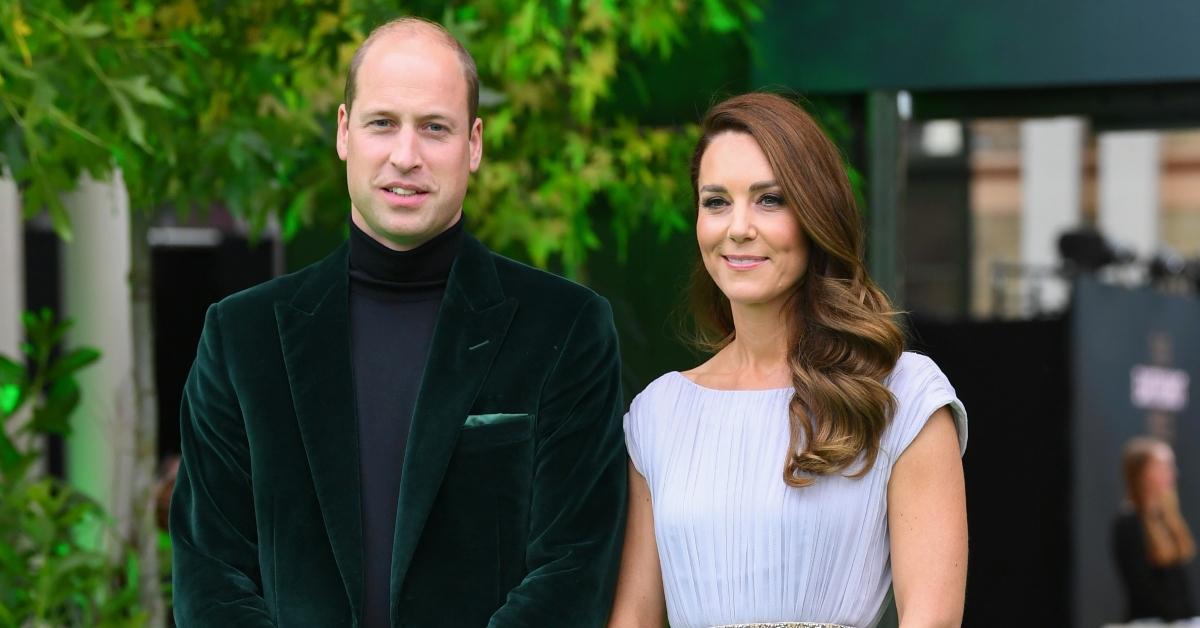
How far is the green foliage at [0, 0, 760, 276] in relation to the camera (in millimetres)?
3592

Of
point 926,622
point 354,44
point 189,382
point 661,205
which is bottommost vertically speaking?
point 926,622

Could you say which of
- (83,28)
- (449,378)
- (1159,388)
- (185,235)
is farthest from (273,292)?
(1159,388)

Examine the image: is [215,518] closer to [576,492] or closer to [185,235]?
[576,492]

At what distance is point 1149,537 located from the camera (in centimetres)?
815

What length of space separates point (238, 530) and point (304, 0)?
2239 mm

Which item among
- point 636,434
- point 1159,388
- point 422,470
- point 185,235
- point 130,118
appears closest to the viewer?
point 422,470

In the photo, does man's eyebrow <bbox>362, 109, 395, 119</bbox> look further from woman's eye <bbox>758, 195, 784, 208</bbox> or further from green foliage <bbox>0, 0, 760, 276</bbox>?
green foliage <bbox>0, 0, 760, 276</bbox>

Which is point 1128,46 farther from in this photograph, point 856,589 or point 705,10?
point 856,589

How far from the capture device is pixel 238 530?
235 centimetres

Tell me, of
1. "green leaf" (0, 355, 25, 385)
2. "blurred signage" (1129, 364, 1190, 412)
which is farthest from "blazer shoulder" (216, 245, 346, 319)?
"blurred signage" (1129, 364, 1190, 412)

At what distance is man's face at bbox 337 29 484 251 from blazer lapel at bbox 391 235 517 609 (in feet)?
0.35

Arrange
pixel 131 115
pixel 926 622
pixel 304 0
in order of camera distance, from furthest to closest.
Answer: pixel 304 0 → pixel 131 115 → pixel 926 622

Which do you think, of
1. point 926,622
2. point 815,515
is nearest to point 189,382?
point 815,515

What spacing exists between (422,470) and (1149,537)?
662cm
